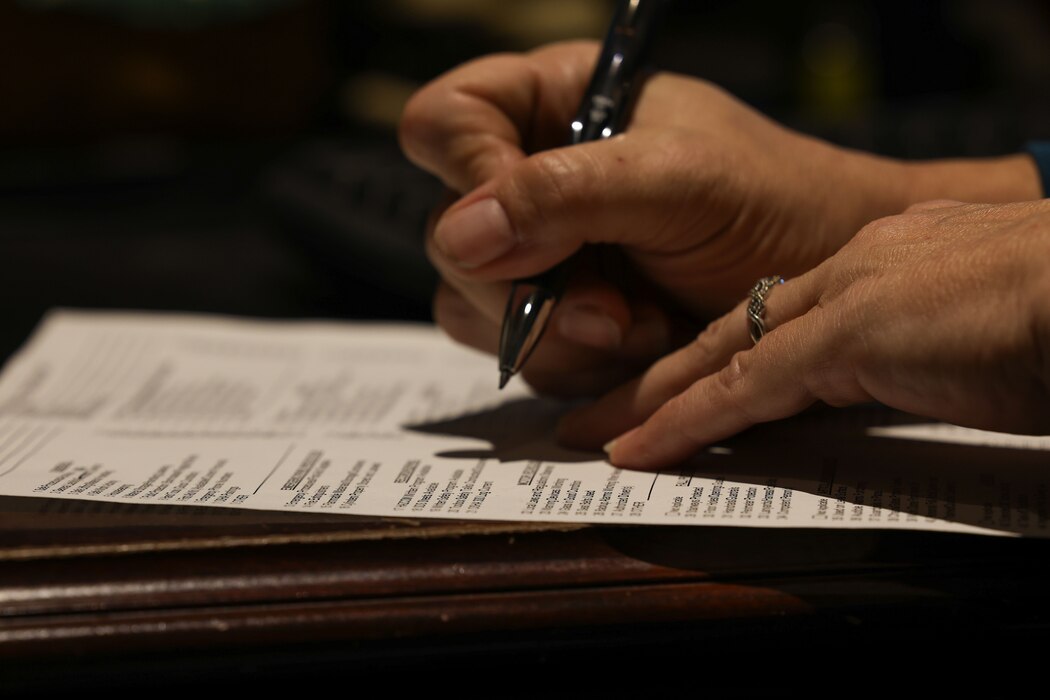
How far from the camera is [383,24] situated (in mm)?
1829

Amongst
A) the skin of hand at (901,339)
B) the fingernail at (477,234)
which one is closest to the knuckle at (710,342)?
the skin of hand at (901,339)

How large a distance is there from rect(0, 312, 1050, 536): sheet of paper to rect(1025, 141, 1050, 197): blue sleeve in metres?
0.18

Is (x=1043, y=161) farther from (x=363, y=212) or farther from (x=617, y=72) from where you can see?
(x=363, y=212)

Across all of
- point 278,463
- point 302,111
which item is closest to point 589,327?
point 278,463

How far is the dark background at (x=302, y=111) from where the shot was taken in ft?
3.10

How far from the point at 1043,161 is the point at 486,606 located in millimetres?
462

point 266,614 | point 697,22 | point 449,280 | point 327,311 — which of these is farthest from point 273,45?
point 266,614

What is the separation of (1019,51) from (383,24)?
104 centimetres

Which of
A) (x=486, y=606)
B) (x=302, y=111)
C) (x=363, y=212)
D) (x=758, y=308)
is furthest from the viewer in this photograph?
(x=302, y=111)

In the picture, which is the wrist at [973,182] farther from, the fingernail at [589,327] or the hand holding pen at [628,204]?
the fingernail at [589,327]

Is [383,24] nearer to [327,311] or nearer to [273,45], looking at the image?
[273,45]

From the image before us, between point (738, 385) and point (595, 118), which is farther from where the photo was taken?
point (595, 118)

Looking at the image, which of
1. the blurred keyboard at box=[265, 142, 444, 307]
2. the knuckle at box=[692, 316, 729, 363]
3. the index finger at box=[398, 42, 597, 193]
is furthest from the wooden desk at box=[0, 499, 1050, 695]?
the blurred keyboard at box=[265, 142, 444, 307]

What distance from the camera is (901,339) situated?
0.38 meters
